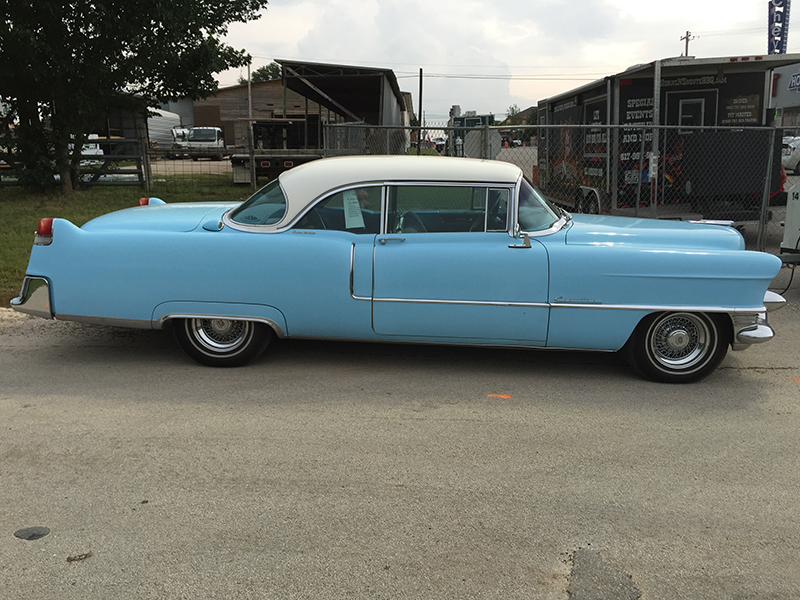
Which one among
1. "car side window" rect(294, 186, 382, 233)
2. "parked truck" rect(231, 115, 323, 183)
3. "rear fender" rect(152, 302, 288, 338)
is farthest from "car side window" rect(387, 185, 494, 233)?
"parked truck" rect(231, 115, 323, 183)

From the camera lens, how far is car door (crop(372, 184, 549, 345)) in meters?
4.88

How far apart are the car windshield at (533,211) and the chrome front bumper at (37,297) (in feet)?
11.2

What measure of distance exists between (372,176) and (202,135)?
40.5 meters

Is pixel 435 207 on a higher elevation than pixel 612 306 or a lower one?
higher

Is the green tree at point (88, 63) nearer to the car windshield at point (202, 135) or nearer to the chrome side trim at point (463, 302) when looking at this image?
the chrome side trim at point (463, 302)

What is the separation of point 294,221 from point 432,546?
2.78m

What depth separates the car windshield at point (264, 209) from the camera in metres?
5.15

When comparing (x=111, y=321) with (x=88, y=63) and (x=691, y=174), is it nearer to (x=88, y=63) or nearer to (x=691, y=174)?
(x=691, y=174)

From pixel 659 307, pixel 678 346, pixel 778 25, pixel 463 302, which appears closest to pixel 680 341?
pixel 678 346

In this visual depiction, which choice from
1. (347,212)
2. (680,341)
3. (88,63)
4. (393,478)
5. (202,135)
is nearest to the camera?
(393,478)

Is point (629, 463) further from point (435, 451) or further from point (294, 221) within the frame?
point (294, 221)

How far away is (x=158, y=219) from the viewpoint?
533cm

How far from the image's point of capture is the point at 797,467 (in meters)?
3.79

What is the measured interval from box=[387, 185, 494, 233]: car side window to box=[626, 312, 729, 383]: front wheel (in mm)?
1378
